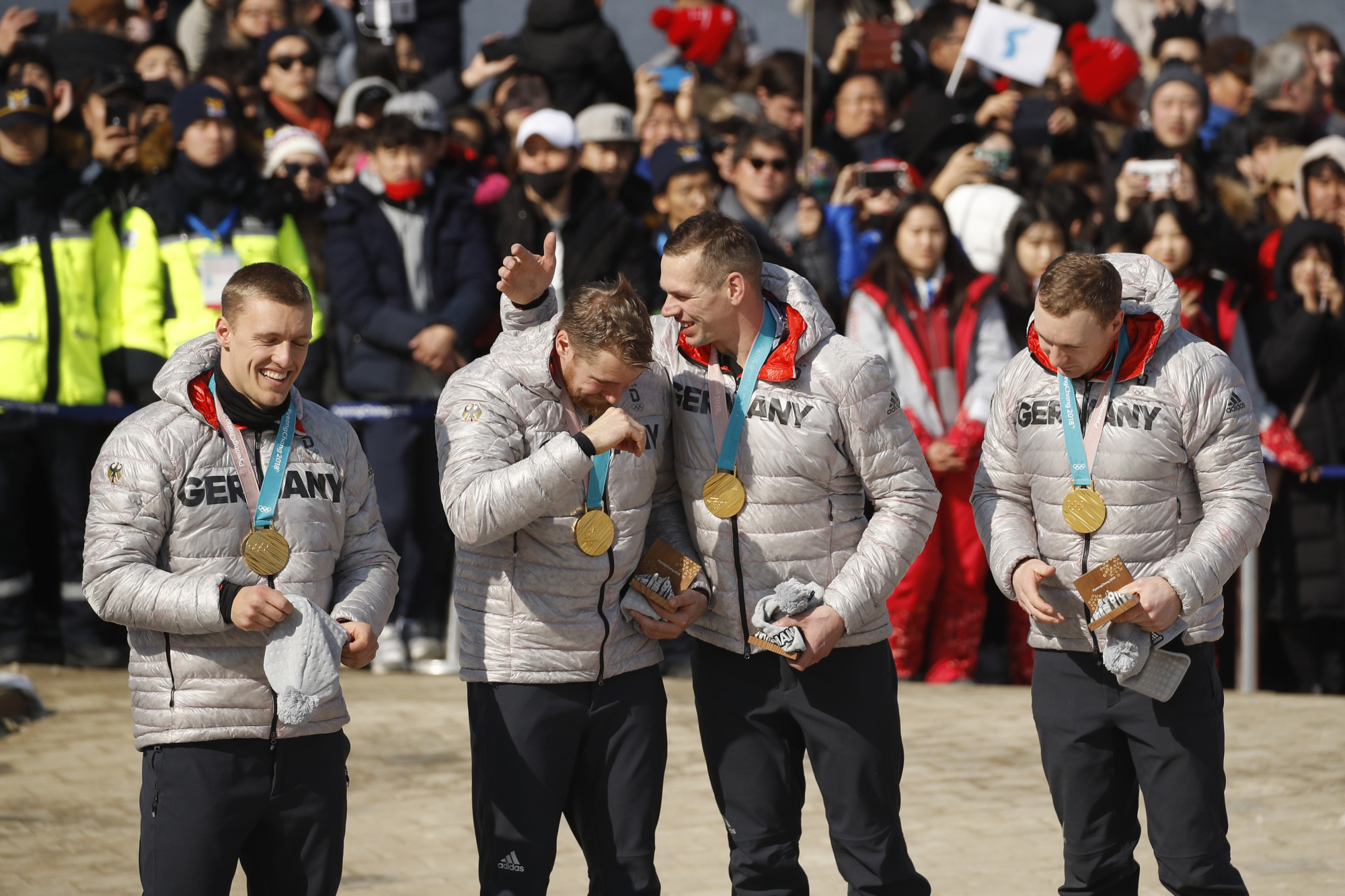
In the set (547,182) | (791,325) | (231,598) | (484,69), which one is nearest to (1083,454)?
(791,325)

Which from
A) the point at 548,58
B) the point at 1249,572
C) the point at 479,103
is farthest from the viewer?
the point at 479,103

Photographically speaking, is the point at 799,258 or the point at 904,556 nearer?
the point at 904,556

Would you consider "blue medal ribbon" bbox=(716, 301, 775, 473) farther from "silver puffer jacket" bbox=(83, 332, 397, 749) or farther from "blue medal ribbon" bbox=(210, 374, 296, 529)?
"blue medal ribbon" bbox=(210, 374, 296, 529)

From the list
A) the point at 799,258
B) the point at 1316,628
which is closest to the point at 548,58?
the point at 799,258

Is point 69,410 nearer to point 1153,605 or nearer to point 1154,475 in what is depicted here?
point 1154,475

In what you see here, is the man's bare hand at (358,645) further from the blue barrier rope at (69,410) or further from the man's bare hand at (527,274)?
the blue barrier rope at (69,410)

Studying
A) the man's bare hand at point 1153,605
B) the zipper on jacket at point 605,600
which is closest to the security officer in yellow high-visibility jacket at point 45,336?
the zipper on jacket at point 605,600

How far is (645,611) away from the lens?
15.3ft

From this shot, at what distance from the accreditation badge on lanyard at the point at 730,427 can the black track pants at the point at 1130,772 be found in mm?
1105

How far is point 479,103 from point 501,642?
8.56m

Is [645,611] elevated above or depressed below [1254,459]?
below

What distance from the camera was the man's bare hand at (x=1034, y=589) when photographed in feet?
15.7

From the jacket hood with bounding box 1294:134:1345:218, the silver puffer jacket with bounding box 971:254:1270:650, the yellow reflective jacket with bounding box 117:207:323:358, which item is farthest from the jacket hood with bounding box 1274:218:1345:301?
the yellow reflective jacket with bounding box 117:207:323:358

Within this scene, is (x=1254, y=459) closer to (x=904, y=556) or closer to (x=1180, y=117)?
(x=904, y=556)
